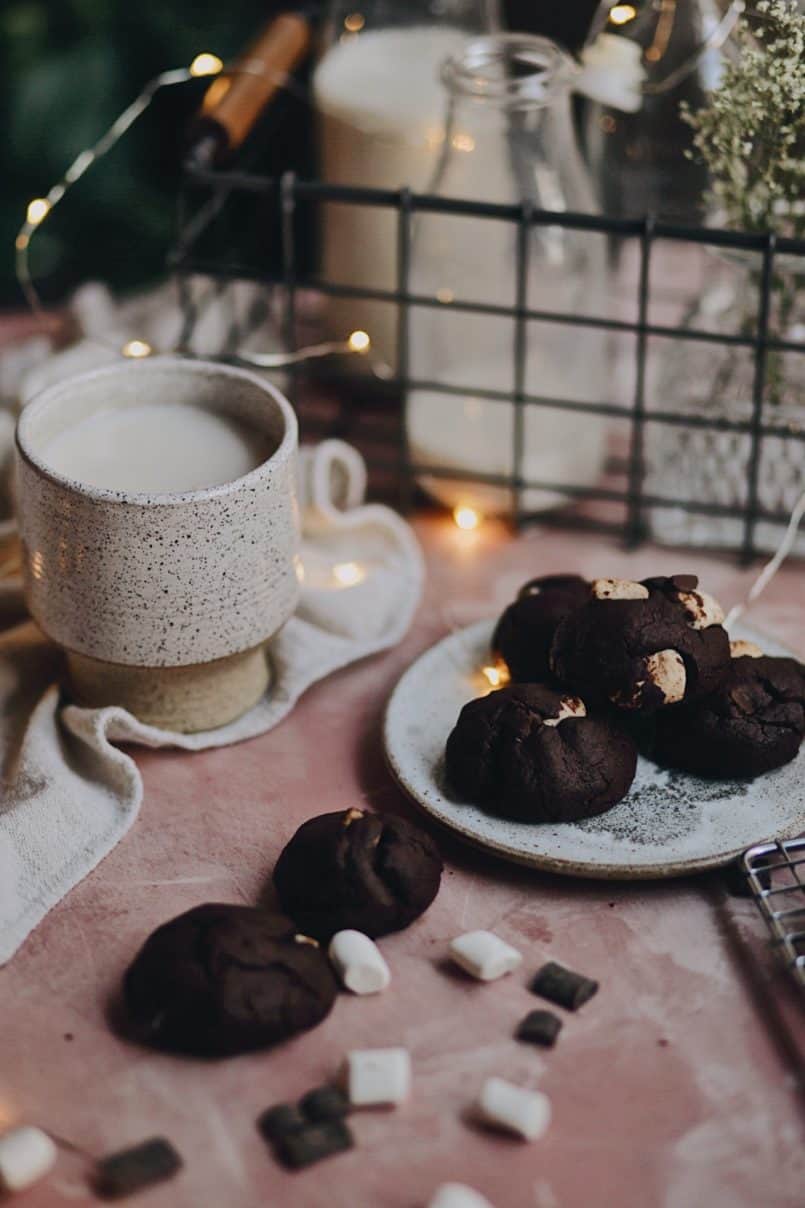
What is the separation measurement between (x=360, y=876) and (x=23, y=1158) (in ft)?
0.58

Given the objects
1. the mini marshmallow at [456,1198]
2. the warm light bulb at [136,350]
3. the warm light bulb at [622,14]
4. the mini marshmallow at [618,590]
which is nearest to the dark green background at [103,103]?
the warm light bulb at [136,350]

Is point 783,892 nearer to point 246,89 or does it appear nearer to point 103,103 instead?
point 246,89

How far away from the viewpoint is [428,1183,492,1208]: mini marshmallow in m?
0.53

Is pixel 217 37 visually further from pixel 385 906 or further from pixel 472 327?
pixel 385 906

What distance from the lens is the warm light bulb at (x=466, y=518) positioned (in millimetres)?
984

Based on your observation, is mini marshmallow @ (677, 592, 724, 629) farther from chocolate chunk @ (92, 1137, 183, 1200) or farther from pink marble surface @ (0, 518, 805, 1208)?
chocolate chunk @ (92, 1137, 183, 1200)

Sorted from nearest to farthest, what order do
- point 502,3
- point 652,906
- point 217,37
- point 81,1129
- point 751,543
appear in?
point 81,1129 < point 652,906 < point 751,543 < point 502,3 < point 217,37

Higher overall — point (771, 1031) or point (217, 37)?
point (217, 37)

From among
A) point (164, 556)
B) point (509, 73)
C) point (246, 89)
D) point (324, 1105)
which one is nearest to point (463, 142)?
point (509, 73)

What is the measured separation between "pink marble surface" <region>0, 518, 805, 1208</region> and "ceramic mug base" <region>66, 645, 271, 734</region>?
30mm

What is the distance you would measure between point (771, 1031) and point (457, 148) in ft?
1.91

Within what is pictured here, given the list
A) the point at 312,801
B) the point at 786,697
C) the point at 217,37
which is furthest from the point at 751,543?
the point at 217,37

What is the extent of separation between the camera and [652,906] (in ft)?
2.25

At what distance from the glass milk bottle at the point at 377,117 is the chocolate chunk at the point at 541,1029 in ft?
1.93
